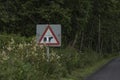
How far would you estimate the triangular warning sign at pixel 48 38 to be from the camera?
17422 millimetres

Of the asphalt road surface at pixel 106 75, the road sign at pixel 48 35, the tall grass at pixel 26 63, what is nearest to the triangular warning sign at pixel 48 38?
the road sign at pixel 48 35

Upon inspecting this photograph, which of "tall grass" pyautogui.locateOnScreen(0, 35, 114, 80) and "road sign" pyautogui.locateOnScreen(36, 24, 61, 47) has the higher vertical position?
"road sign" pyautogui.locateOnScreen(36, 24, 61, 47)

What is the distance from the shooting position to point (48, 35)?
17.5 m

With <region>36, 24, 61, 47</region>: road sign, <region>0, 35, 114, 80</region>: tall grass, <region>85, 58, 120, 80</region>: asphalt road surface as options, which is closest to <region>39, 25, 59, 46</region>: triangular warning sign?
<region>36, 24, 61, 47</region>: road sign

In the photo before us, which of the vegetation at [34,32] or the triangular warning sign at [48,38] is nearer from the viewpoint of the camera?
the vegetation at [34,32]

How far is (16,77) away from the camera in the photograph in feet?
45.0

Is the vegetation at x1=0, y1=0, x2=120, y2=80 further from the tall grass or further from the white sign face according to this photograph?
the white sign face

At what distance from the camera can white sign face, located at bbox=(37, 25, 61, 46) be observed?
17.4 metres

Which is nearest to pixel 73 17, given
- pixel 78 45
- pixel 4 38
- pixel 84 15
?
A: pixel 84 15

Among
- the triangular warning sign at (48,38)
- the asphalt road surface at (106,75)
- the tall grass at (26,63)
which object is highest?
the triangular warning sign at (48,38)

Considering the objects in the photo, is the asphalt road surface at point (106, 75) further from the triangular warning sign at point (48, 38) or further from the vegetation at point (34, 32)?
the triangular warning sign at point (48, 38)

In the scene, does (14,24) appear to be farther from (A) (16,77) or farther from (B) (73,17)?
(A) (16,77)

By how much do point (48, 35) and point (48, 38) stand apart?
0.14 m

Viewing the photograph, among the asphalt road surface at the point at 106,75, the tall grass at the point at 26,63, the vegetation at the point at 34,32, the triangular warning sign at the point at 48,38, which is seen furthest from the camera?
the asphalt road surface at the point at 106,75
